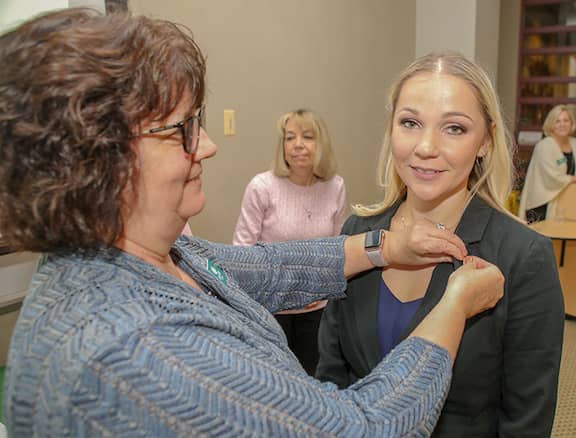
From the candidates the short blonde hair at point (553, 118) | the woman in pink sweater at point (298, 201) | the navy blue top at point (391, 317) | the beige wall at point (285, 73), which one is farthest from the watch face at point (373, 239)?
the short blonde hair at point (553, 118)

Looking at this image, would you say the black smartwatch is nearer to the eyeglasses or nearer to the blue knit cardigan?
the blue knit cardigan

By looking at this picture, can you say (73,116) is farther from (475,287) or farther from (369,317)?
(369,317)

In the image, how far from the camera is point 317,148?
2916 millimetres

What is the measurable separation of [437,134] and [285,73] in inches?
101

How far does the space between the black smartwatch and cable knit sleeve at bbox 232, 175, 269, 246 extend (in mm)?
1479

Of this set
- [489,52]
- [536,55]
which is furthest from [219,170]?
[536,55]

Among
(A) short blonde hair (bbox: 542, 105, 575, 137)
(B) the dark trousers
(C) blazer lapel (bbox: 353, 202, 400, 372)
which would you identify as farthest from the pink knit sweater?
(A) short blonde hair (bbox: 542, 105, 575, 137)

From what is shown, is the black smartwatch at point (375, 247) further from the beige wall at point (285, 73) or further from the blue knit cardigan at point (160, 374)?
the beige wall at point (285, 73)

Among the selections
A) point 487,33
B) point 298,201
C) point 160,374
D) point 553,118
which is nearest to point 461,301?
point 160,374

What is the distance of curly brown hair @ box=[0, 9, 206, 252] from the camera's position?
688 millimetres

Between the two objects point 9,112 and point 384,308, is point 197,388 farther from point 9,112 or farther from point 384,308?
point 384,308

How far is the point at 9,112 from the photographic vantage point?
0.69m

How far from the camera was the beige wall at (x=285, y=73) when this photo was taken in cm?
313

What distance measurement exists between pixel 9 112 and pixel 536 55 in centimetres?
775
